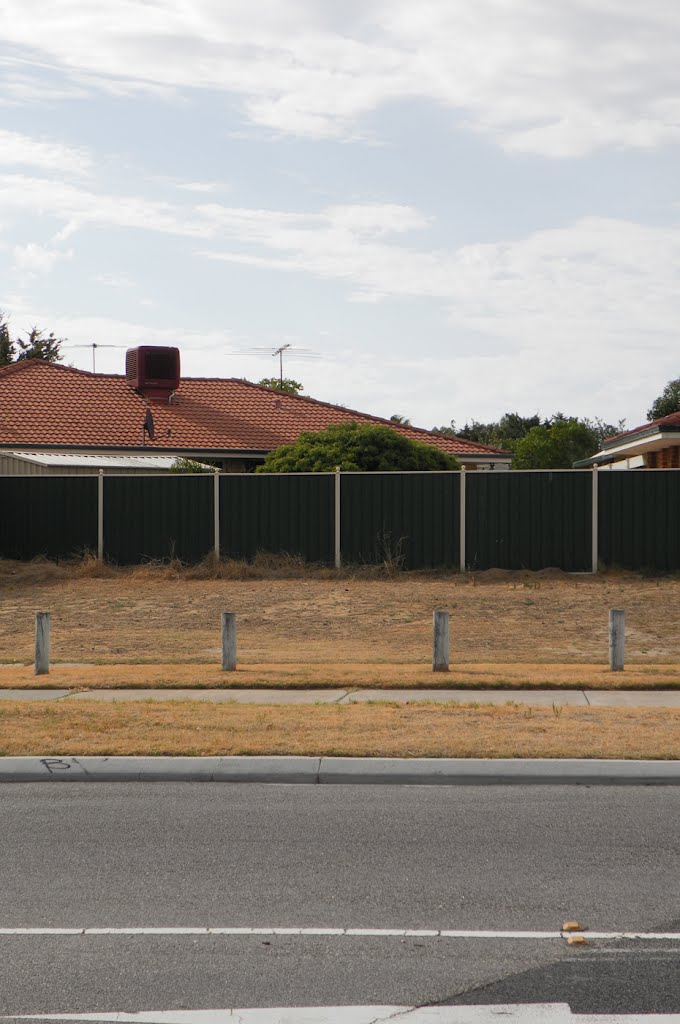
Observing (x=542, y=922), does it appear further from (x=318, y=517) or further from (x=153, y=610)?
(x=318, y=517)

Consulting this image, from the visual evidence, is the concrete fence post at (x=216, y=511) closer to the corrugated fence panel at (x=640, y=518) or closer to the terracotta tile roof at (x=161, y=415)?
the terracotta tile roof at (x=161, y=415)

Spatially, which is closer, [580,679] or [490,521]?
[580,679]

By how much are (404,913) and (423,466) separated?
804 inches

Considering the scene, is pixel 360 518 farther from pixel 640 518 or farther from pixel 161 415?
pixel 161 415

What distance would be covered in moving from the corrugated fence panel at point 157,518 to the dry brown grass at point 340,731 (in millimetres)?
12672

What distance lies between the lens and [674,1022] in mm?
4230

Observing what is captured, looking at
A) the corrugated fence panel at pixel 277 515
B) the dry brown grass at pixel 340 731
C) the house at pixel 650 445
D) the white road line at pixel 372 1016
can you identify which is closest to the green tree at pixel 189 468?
the corrugated fence panel at pixel 277 515

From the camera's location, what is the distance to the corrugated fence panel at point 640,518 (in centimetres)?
2195

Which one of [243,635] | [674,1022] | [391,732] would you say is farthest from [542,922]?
[243,635]

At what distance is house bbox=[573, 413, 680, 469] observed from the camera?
26.9 metres

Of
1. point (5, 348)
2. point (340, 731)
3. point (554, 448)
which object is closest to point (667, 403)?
point (554, 448)

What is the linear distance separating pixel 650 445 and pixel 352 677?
61.5 ft

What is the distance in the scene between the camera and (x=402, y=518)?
23.0 m

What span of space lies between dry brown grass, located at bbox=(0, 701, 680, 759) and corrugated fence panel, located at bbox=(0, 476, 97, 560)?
13507 mm
